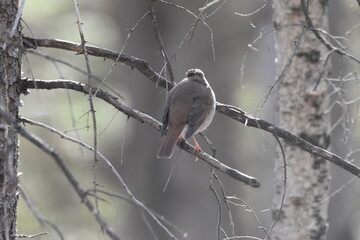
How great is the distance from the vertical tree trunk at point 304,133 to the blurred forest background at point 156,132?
5.71m

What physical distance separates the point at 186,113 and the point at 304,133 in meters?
1.09

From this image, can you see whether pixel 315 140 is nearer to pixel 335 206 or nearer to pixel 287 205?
pixel 287 205

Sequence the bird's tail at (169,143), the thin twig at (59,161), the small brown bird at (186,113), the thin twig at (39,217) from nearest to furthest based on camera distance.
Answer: the thin twig at (59,161) → the thin twig at (39,217) → the bird's tail at (169,143) → the small brown bird at (186,113)

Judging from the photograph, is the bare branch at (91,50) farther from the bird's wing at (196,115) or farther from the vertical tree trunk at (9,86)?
the bird's wing at (196,115)

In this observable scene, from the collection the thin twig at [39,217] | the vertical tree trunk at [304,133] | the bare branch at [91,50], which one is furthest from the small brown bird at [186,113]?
the thin twig at [39,217]

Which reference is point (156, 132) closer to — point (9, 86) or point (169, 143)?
point (169, 143)

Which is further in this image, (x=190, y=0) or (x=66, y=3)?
(x=66, y=3)

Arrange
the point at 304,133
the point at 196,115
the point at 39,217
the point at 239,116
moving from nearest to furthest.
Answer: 1. the point at 39,217
2. the point at 239,116
3. the point at 196,115
4. the point at 304,133

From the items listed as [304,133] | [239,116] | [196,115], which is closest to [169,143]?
[196,115]

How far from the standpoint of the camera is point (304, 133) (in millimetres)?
5980

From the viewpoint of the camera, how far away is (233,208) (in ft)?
49.5

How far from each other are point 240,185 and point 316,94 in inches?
393

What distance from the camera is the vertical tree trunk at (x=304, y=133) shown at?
5977 millimetres

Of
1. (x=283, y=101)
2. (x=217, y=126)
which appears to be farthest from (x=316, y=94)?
(x=217, y=126)
